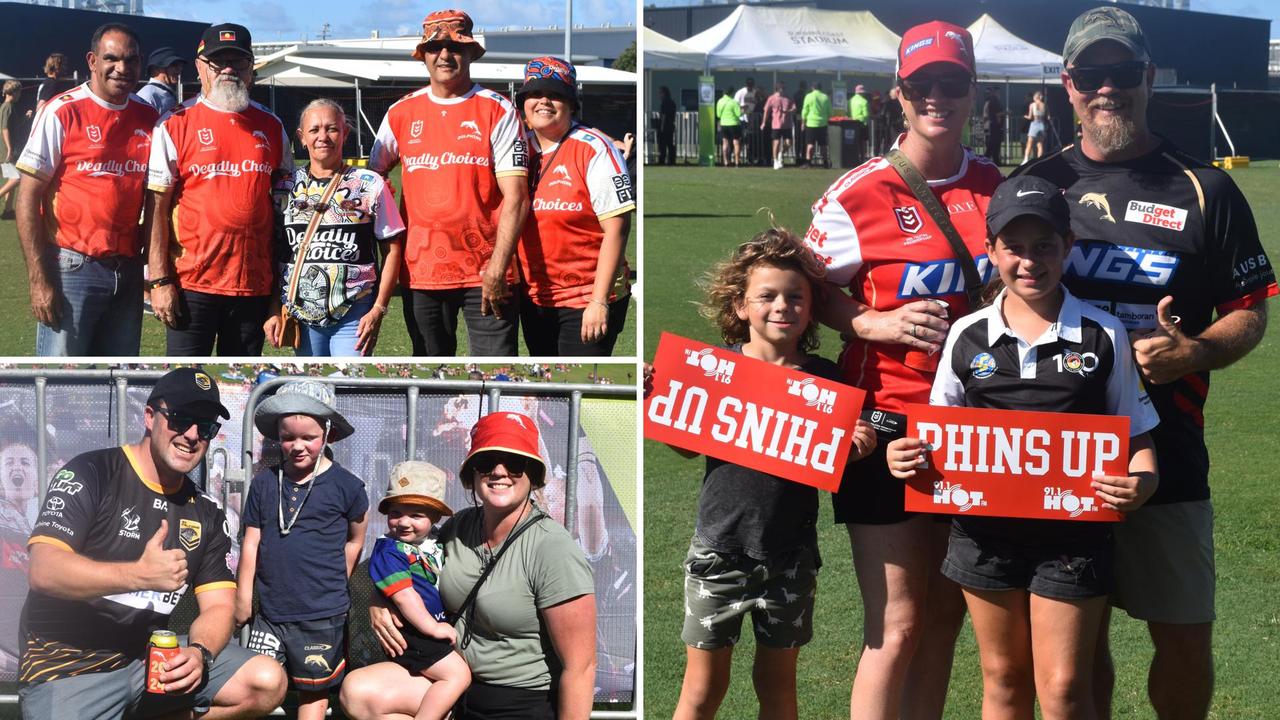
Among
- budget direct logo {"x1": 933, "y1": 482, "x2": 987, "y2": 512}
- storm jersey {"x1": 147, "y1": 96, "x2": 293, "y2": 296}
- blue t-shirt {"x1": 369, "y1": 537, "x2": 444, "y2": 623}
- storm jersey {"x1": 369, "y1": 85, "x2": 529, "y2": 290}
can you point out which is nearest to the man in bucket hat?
blue t-shirt {"x1": 369, "y1": 537, "x2": 444, "y2": 623}

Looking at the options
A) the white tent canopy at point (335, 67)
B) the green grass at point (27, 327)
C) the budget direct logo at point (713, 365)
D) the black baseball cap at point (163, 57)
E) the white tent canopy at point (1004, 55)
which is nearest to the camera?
the budget direct logo at point (713, 365)

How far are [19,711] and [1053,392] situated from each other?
10.8 ft

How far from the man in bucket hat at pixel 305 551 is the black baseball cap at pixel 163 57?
62.5 inches

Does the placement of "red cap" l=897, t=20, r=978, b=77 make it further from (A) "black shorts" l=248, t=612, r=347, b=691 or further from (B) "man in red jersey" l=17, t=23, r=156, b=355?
(B) "man in red jersey" l=17, t=23, r=156, b=355

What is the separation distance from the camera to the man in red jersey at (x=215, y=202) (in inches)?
191

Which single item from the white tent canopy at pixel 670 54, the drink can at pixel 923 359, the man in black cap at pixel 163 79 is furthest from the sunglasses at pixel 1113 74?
the white tent canopy at pixel 670 54

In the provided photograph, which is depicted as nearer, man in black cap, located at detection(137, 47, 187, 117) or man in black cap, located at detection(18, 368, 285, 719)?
man in black cap, located at detection(18, 368, 285, 719)

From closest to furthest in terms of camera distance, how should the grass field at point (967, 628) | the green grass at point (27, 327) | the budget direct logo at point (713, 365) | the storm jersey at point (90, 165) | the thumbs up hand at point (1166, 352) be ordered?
the thumbs up hand at point (1166, 352) → the budget direct logo at point (713, 365) → the grass field at point (967, 628) → the storm jersey at point (90, 165) → the green grass at point (27, 327)

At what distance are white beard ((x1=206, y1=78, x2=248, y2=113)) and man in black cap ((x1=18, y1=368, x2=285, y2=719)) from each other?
1.32 metres

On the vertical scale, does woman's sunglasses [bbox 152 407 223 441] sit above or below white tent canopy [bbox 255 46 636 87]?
below

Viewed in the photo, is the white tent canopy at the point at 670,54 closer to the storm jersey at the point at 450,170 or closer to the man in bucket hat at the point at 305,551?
the storm jersey at the point at 450,170

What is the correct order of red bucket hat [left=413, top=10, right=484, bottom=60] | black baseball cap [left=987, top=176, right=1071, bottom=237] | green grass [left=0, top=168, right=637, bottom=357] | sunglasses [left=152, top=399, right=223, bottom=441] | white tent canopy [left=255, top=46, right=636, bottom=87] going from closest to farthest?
1. black baseball cap [left=987, top=176, right=1071, bottom=237]
2. sunglasses [left=152, top=399, right=223, bottom=441]
3. red bucket hat [left=413, top=10, right=484, bottom=60]
4. green grass [left=0, top=168, right=637, bottom=357]
5. white tent canopy [left=255, top=46, right=636, bottom=87]

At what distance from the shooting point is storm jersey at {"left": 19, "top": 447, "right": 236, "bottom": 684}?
3990 millimetres

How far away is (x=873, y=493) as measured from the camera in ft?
11.0
